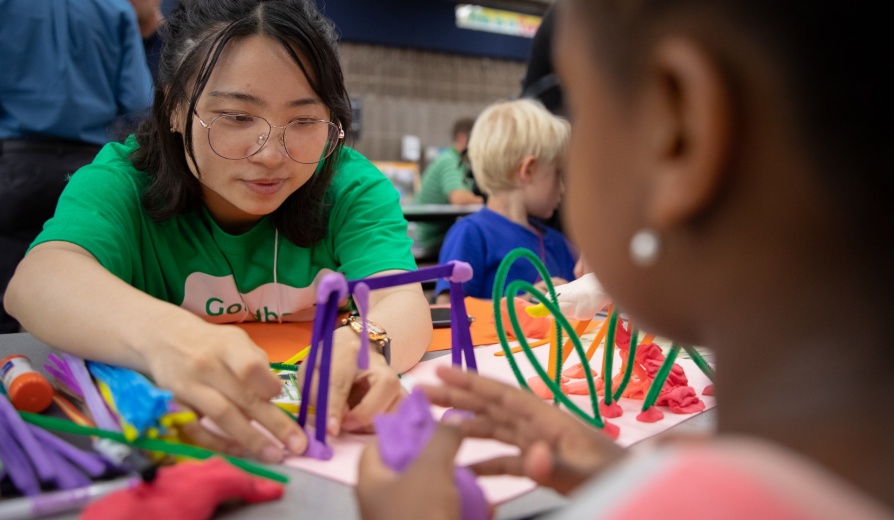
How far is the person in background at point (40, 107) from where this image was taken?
1649 mm

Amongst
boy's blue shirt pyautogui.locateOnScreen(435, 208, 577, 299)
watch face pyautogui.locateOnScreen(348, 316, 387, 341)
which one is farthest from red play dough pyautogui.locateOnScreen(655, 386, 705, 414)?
boy's blue shirt pyautogui.locateOnScreen(435, 208, 577, 299)

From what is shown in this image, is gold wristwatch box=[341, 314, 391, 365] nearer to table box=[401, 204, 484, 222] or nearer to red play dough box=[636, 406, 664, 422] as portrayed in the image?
red play dough box=[636, 406, 664, 422]

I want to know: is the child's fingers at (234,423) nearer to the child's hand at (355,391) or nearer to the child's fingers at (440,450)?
the child's hand at (355,391)

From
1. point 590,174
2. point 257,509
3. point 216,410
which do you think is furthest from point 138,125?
point 590,174

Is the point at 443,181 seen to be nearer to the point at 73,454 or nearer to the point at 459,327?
the point at 459,327

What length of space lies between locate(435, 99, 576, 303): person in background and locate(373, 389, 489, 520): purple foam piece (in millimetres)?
1491

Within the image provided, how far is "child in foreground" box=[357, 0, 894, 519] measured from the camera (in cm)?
29

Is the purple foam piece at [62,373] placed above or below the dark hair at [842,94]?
below

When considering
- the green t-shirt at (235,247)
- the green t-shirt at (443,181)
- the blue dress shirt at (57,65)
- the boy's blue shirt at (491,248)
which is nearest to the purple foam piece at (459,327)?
the green t-shirt at (235,247)

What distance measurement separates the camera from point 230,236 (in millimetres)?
1165

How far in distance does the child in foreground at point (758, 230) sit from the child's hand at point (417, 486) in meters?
0.12

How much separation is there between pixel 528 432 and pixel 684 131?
27cm

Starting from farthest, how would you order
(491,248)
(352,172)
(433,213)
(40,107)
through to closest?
(433,213) < (491,248) < (40,107) < (352,172)

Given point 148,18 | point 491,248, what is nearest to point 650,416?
point 491,248
